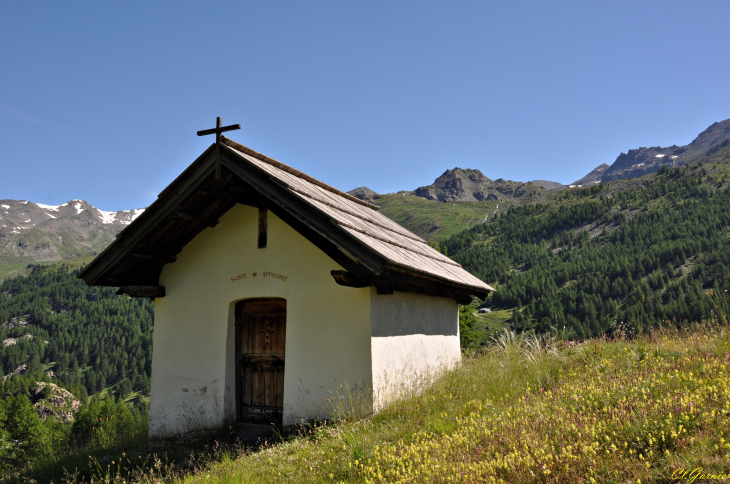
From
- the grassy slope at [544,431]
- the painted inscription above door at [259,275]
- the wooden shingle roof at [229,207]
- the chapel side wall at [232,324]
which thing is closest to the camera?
the grassy slope at [544,431]

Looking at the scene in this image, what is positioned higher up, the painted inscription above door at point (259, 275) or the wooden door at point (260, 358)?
the painted inscription above door at point (259, 275)

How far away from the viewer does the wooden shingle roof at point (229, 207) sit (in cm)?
726

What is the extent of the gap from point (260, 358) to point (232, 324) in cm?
79

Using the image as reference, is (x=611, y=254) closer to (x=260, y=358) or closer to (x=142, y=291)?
(x=260, y=358)

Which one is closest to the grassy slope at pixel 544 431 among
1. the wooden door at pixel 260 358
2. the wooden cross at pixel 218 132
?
the wooden door at pixel 260 358

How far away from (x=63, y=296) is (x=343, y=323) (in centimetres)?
20938

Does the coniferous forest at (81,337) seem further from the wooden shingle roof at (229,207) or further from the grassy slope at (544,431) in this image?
the grassy slope at (544,431)

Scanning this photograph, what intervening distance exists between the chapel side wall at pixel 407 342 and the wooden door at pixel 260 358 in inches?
77.9

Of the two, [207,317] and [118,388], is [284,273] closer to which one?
[207,317]

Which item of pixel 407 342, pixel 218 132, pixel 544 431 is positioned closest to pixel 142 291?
pixel 218 132

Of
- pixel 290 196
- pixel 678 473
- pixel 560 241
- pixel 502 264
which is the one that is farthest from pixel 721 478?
pixel 560 241

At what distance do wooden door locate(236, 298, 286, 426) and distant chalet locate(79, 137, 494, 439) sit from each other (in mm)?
21

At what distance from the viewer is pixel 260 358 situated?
906 cm

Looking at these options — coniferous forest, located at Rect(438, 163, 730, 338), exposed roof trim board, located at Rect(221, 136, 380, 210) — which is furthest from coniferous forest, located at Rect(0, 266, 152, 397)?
exposed roof trim board, located at Rect(221, 136, 380, 210)
